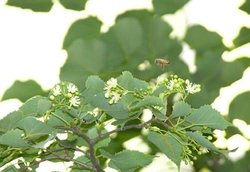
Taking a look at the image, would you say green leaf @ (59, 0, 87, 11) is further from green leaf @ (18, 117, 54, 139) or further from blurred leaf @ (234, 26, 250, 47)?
green leaf @ (18, 117, 54, 139)

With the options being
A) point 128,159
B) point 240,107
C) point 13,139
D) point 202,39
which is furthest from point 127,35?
point 13,139

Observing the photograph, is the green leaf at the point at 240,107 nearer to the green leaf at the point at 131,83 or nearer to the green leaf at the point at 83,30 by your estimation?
the green leaf at the point at 83,30

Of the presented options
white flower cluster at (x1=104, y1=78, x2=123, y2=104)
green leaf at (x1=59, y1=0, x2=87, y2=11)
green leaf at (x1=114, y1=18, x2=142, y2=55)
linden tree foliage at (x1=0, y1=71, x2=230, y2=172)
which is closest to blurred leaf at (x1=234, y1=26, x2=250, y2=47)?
green leaf at (x1=114, y1=18, x2=142, y2=55)

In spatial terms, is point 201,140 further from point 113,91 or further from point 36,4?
point 36,4

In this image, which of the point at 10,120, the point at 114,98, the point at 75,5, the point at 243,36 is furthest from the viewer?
the point at 243,36

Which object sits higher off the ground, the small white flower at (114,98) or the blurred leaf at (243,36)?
the small white flower at (114,98)

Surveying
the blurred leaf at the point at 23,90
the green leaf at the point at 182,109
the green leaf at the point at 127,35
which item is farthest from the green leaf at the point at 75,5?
the green leaf at the point at 182,109
